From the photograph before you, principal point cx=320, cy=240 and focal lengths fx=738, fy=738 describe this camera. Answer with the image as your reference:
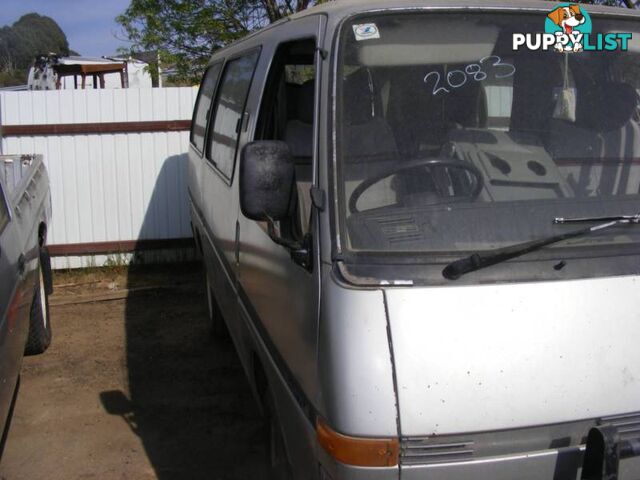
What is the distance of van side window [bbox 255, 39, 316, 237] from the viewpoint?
3510 millimetres

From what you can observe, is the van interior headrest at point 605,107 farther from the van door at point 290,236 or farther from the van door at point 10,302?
the van door at point 10,302

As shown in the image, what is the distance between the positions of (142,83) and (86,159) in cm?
1404

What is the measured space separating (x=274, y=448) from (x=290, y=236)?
1.10m

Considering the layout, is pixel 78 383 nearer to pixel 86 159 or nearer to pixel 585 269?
pixel 86 159

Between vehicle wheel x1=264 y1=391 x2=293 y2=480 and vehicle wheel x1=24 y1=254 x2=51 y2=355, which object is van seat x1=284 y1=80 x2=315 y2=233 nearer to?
vehicle wheel x1=264 y1=391 x2=293 y2=480

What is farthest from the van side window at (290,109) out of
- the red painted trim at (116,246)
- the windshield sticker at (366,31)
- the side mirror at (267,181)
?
the red painted trim at (116,246)

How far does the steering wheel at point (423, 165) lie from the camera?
2.55 m

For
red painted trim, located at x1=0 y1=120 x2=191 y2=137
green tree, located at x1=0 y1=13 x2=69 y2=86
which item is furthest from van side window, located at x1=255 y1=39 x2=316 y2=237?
green tree, located at x1=0 y1=13 x2=69 y2=86

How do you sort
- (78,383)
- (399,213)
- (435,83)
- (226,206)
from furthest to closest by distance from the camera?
(78,383) → (226,206) → (435,83) → (399,213)

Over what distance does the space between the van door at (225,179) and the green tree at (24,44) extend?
3844 centimetres

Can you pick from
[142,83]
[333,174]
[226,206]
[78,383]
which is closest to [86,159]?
[78,383]

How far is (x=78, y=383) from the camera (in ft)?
18.0

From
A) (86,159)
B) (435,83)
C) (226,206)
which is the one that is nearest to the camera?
(435,83)

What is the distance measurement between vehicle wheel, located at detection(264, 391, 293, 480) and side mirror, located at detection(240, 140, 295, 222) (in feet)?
3.09
